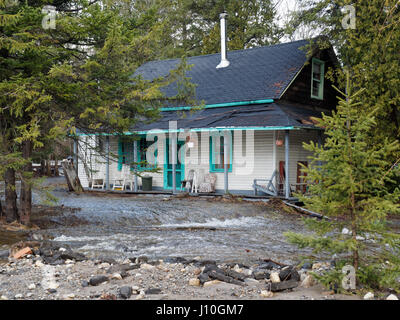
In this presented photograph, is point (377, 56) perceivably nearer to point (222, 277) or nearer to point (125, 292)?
point (222, 277)

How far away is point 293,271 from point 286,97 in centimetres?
1301

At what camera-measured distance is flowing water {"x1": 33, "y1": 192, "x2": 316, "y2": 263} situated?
8.48m

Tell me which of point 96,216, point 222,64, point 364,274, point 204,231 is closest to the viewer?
point 364,274

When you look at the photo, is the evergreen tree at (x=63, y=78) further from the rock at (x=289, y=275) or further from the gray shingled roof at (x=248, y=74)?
the gray shingled roof at (x=248, y=74)

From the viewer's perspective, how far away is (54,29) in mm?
9234

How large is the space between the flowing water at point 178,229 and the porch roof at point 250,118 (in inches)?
108

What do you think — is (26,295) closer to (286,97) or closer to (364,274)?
(364,274)

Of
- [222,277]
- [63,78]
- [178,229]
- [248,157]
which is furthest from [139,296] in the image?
[248,157]

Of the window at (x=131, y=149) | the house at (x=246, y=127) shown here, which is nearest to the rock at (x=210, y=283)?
the house at (x=246, y=127)

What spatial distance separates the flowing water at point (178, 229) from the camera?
8477mm

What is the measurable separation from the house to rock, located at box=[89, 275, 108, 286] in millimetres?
9549

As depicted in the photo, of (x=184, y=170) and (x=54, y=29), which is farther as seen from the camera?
(x=184, y=170)

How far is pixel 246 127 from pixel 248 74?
17.2 feet
